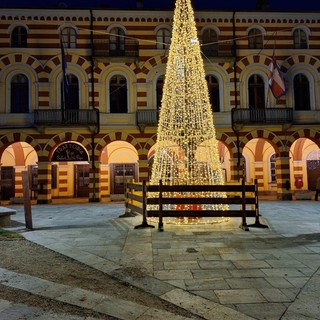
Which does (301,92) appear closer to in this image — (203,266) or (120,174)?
(120,174)

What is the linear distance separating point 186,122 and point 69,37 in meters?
13.2

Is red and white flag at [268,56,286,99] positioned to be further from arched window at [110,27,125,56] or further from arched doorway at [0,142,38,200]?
arched doorway at [0,142,38,200]

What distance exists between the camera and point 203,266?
5.51 meters

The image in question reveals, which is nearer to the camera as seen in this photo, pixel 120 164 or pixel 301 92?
pixel 301 92

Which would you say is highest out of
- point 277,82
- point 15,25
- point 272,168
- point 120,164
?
point 15,25

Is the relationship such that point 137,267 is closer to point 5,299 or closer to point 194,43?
point 5,299

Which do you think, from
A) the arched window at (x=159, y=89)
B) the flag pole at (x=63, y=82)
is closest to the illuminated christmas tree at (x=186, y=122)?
the flag pole at (x=63, y=82)

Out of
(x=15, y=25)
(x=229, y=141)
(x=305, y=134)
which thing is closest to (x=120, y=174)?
(x=229, y=141)

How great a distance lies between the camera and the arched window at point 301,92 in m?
20.6

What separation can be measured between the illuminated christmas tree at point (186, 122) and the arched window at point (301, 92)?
41.2ft

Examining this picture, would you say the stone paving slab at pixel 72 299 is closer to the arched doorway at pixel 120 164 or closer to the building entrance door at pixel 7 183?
the arched doorway at pixel 120 164

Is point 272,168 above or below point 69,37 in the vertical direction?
below

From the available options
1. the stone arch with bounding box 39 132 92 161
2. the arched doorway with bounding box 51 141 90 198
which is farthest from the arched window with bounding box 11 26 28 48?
the arched doorway with bounding box 51 141 90 198

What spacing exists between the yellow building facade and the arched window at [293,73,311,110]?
62mm
